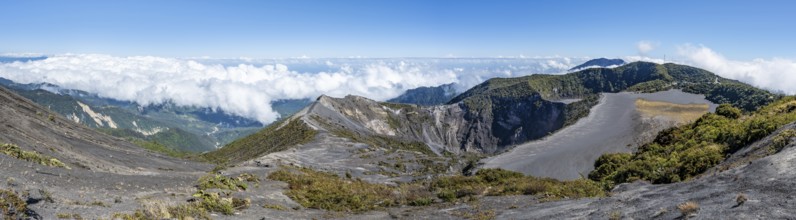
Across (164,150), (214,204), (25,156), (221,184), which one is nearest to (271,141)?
(164,150)

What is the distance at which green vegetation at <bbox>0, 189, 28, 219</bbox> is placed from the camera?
12.5 meters

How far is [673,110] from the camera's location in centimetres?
9525

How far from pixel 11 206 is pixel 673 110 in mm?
109365

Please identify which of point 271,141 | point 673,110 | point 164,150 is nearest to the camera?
point 673,110

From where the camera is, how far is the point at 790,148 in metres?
17.7

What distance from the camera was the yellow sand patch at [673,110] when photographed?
86.1m

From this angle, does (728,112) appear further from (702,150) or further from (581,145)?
(581,145)

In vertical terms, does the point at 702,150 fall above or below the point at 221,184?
above

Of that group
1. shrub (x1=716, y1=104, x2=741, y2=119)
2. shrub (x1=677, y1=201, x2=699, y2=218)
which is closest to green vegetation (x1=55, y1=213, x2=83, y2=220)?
shrub (x1=677, y1=201, x2=699, y2=218)

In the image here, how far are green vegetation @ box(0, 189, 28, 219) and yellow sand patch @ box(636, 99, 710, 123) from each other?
303ft

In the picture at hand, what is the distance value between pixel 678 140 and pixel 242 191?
3262cm


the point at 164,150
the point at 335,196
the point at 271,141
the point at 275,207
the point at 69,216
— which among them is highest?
the point at 69,216

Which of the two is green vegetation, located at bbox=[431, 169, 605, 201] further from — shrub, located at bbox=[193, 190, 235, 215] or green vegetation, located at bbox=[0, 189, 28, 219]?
green vegetation, located at bbox=[0, 189, 28, 219]

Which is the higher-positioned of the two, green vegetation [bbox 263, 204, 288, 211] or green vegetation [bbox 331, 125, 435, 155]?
green vegetation [bbox 263, 204, 288, 211]
